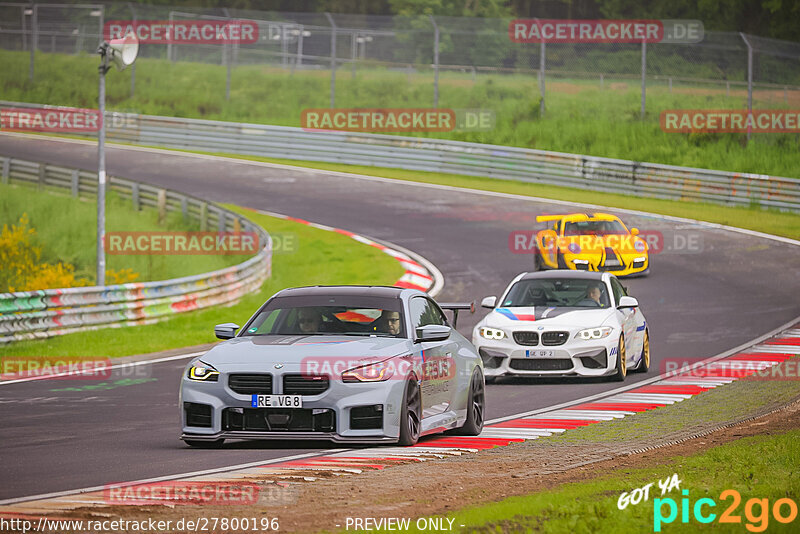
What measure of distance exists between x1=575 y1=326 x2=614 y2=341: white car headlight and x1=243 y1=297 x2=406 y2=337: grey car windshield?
5470 mm

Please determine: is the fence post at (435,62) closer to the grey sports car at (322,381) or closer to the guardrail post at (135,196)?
the guardrail post at (135,196)

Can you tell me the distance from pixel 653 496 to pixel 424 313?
4.35 metres

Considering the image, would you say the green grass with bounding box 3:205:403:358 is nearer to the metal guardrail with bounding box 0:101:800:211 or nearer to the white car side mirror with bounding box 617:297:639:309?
the white car side mirror with bounding box 617:297:639:309

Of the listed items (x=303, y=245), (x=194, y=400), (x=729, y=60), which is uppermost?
(x=729, y=60)

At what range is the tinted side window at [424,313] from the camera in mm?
11453

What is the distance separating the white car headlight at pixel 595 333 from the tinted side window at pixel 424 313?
4.40 m

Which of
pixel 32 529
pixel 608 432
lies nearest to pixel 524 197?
pixel 608 432

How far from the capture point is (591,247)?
26281 mm

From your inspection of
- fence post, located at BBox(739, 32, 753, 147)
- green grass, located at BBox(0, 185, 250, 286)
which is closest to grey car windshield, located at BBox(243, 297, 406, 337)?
green grass, located at BBox(0, 185, 250, 286)

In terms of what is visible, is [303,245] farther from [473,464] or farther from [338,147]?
[473,464]

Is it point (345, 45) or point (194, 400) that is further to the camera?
point (345, 45)

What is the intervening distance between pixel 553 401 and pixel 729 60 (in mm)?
27590

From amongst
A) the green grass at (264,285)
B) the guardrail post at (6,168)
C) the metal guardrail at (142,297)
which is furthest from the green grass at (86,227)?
the green grass at (264,285)

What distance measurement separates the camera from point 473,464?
31.7 ft
